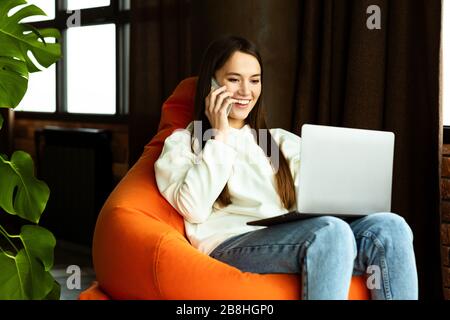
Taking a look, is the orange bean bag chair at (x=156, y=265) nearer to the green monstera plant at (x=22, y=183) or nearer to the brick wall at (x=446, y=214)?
the green monstera plant at (x=22, y=183)

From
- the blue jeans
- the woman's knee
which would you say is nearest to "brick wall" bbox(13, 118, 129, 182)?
the blue jeans

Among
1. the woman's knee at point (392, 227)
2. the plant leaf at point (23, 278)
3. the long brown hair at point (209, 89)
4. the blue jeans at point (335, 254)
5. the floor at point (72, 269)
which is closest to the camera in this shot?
the blue jeans at point (335, 254)

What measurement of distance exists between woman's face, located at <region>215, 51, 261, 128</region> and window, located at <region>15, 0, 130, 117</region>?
196cm

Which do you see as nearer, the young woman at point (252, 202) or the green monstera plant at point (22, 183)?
the young woman at point (252, 202)

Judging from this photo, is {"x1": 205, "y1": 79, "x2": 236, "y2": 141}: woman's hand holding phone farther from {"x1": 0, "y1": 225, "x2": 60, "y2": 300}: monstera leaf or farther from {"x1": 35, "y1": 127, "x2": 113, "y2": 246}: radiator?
{"x1": 35, "y1": 127, "x2": 113, "y2": 246}: radiator

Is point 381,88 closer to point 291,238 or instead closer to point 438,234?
point 438,234

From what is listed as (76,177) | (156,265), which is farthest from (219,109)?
(76,177)

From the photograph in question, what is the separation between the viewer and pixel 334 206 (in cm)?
177

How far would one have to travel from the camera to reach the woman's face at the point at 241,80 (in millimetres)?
2012

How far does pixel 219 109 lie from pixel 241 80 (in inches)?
5.4

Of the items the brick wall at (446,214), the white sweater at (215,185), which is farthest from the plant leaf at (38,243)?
the brick wall at (446,214)

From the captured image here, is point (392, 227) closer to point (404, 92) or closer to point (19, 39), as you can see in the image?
point (404, 92)

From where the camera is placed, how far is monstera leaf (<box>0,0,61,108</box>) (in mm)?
1834

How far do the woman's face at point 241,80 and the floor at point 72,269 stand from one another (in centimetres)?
129
